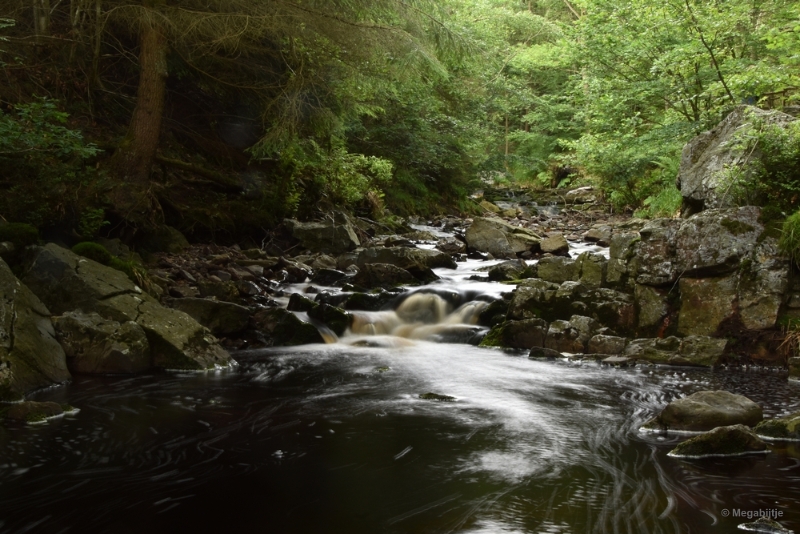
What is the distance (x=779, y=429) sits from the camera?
5.25 m

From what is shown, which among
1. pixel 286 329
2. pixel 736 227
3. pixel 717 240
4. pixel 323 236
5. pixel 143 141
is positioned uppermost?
pixel 143 141

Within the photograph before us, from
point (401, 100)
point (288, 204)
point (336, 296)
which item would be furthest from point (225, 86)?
point (401, 100)

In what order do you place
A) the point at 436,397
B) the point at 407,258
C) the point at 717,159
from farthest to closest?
the point at 407,258 < the point at 717,159 < the point at 436,397

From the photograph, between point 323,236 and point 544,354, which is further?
point 323,236

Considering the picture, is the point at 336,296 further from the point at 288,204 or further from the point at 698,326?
the point at 698,326

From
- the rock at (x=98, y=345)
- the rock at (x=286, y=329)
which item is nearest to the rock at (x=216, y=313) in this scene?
the rock at (x=286, y=329)

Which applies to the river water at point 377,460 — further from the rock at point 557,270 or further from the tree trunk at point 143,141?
the tree trunk at point 143,141

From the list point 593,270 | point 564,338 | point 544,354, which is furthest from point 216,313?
point 593,270

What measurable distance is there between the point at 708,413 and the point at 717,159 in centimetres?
583

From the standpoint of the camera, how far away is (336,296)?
11.4 metres

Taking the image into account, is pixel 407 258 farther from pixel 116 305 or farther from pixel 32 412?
pixel 32 412

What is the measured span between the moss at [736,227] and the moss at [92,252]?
8949 mm

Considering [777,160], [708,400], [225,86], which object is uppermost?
[225,86]

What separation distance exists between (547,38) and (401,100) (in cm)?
1731
